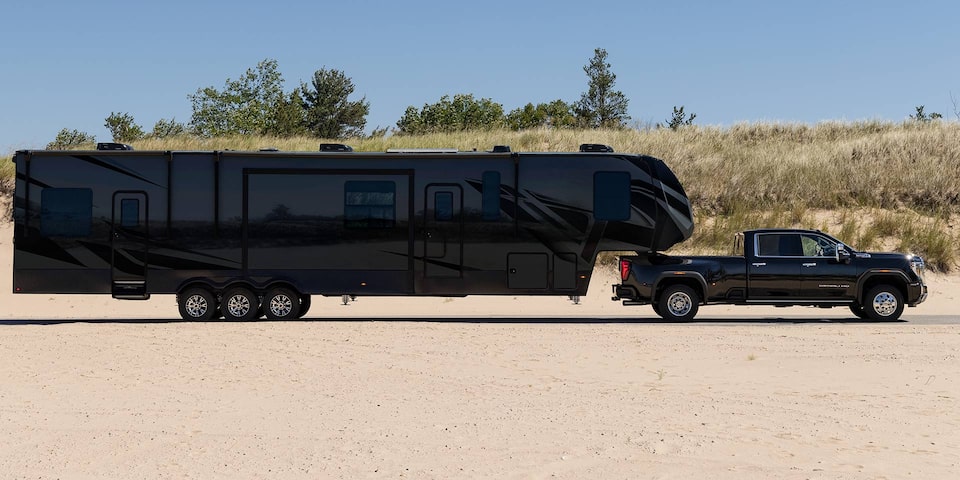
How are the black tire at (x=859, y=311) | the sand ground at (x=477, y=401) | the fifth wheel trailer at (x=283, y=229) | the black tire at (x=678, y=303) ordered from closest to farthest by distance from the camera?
the sand ground at (x=477, y=401) → the fifth wheel trailer at (x=283, y=229) → the black tire at (x=678, y=303) → the black tire at (x=859, y=311)

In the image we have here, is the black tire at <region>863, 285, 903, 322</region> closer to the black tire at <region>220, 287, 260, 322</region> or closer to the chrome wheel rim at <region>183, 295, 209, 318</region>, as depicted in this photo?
the black tire at <region>220, 287, 260, 322</region>

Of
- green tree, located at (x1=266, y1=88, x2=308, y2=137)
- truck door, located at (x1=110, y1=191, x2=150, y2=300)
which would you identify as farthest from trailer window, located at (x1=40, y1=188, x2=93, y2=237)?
green tree, located at (x1=266, y1=88, x2=308, y2=137)

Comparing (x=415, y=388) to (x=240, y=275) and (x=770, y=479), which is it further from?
(x=240, y=275)

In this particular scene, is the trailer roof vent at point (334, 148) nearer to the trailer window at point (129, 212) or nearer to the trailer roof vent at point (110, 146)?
the trailer window at point (129, 212)

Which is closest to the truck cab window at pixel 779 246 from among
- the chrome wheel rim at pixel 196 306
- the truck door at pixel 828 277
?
the truck door at pixel 828 277

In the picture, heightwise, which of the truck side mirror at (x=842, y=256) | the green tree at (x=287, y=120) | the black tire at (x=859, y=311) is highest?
the green tree at (x=287, y=120)

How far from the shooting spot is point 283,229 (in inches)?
860

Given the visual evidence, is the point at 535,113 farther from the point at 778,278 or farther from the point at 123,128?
the point at 778,278

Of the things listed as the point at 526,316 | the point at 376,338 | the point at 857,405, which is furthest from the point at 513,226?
the point at 857,405

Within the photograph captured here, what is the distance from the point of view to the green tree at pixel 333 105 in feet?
294

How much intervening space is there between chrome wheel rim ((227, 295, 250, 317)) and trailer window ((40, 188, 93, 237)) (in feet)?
10.7

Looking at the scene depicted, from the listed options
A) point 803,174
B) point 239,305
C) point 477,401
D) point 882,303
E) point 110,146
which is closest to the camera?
point 477,401

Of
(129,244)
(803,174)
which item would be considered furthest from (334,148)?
(803,174)

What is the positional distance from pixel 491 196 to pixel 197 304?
6.51m
